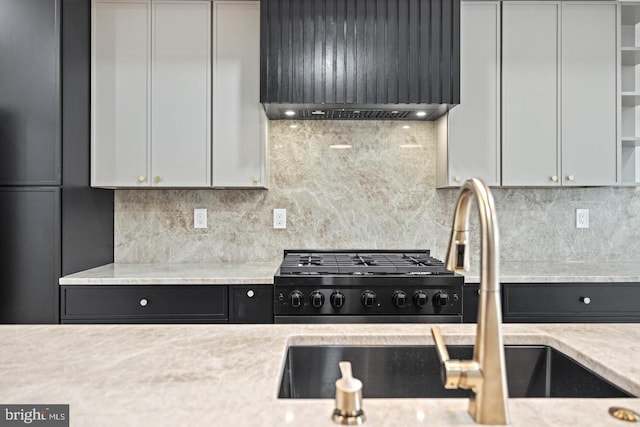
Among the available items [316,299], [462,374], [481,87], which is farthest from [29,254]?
[481,87]

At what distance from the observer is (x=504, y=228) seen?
296 centimetres

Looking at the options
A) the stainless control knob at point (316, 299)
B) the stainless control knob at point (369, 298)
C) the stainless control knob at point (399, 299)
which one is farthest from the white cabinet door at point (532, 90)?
the stainless control knob at point (316, 299)

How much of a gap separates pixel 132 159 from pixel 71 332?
1558 millimetres

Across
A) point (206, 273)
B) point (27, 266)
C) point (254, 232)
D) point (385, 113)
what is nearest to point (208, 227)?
point (254, 232)

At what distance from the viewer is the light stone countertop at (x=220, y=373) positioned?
2.41ft

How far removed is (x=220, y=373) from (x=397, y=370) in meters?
0.49

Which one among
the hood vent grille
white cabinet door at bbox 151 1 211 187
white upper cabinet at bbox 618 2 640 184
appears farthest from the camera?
white upper cabinet at bbox 618 2 640 184

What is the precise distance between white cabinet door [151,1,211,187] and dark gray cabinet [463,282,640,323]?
5.97 feet

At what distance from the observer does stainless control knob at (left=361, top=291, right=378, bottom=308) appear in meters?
2.24

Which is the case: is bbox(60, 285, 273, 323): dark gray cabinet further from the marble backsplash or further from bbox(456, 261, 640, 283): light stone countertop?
bbox(456, 261, 640, 283): light stone countertop

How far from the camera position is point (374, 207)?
2975 millimetres

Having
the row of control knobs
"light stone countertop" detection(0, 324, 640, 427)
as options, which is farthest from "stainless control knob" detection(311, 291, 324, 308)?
"light stone countertop" detection(0, 324, 640, 427)

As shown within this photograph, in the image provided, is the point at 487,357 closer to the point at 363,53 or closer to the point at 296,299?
the point at 296,299

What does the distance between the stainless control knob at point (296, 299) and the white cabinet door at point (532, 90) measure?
1415mm
